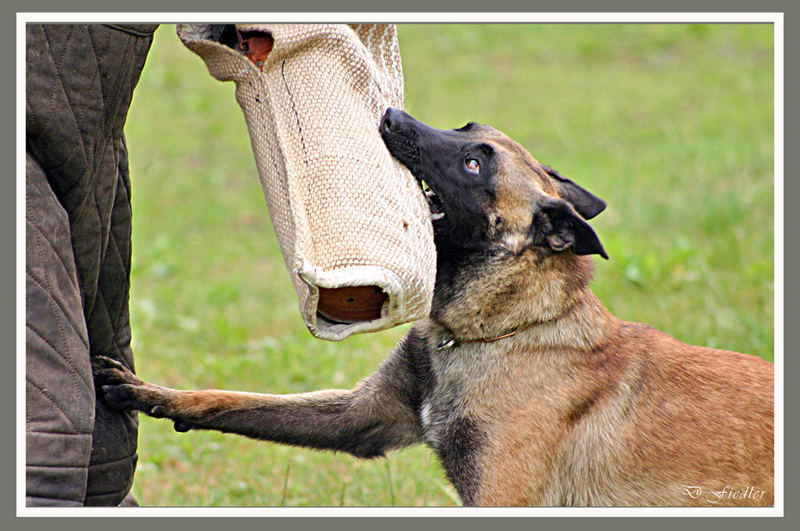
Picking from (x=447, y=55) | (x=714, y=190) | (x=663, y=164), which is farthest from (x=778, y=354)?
(x=447, y=55)

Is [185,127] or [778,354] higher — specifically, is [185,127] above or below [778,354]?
above

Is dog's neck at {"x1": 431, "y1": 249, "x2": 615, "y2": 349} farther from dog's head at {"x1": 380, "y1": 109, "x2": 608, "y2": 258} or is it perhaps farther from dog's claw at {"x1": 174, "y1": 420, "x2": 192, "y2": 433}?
dog's claw at {"x1": 174, "y1": 420, "x2": 192, "y2": 433}

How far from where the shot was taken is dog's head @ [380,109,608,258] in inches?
117

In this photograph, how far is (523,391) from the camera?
2969 millimetres

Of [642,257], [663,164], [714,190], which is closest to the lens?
[642,257]

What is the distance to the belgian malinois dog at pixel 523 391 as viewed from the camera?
2939 mm

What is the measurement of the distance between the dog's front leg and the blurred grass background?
0.17m

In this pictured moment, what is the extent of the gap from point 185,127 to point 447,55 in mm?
3362

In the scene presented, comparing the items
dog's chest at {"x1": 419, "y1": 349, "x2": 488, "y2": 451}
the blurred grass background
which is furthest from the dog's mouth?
the blurred grass background

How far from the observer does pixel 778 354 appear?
114 inches

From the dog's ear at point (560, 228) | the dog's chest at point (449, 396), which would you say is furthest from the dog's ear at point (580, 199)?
the dog's chest at point (449, 396)

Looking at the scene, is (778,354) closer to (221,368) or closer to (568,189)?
(568,189)

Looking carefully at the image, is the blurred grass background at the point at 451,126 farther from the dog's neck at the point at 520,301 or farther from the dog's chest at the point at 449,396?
the dog's neck at the point at 520,301

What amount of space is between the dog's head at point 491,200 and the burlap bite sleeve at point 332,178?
24cm
